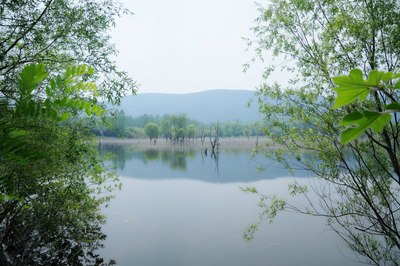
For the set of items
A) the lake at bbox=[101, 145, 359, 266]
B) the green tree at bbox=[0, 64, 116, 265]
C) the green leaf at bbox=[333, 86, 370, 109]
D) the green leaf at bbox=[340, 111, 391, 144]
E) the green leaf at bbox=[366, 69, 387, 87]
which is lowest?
the lake at bbox=[101, 145, 359, 266]

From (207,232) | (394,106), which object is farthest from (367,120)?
(207,232)

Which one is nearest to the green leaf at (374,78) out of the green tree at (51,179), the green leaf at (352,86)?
the green leaf at (352,86)

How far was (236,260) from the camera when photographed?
1295 centimetres

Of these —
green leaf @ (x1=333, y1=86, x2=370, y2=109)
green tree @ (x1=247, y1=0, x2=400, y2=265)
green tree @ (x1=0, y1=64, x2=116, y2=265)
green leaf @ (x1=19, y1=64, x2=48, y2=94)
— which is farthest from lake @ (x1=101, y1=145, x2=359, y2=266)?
green leaf @ (x1=333, y1=86, x2=370, y2=109)

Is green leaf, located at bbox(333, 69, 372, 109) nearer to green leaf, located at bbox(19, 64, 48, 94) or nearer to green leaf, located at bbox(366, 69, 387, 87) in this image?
green leaf, located at bbox(366, 69, 387, 87)

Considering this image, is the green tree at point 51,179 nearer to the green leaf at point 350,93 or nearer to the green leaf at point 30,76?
the green leaf at point 30,76

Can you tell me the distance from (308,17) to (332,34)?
3.47ft

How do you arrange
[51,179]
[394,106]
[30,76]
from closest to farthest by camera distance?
[394,106] → [30,76] → [51,179]

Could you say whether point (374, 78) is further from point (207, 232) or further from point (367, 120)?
point (207, 232)

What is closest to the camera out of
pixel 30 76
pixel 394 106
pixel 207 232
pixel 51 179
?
pixel 394 106

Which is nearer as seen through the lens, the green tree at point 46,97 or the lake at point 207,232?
the green tree at point 46,97

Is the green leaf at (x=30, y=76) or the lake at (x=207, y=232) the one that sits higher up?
the green leaf at (x=30, y=76)

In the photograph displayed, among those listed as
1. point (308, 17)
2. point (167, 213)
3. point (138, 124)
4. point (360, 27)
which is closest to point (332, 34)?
point (360, 27)

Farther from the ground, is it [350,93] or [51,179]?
[350,93]
